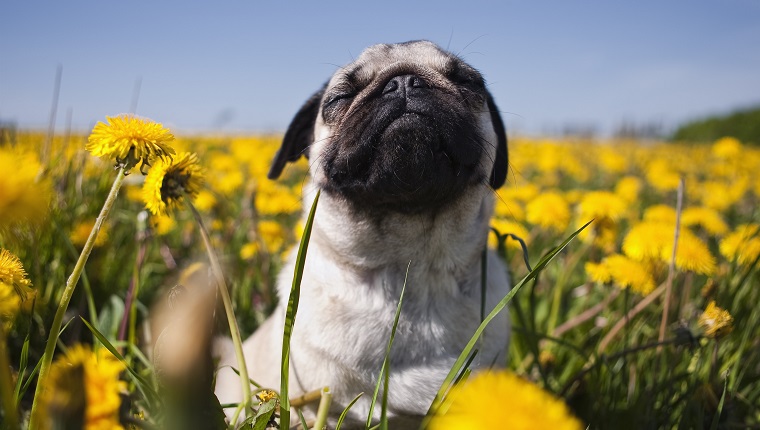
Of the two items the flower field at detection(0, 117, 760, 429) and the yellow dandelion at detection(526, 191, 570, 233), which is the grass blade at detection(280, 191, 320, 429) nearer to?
the flower field at detection(0, 117, 760, 429)

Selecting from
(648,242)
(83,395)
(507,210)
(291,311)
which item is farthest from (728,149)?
(83,395)

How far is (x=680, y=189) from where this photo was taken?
1.97m

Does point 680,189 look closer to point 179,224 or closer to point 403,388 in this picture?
point 403,388

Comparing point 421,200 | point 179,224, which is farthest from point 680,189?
point 179,224

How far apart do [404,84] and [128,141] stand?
1.19 meters

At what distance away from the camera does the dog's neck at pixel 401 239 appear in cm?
208

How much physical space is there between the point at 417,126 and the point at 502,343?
924 mm

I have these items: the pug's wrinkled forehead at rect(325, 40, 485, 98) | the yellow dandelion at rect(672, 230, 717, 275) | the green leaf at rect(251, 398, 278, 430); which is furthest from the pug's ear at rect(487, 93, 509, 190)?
the green leaf at rect(251, 398, 278, 430)

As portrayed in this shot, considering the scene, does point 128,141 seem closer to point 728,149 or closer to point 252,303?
point 252,303

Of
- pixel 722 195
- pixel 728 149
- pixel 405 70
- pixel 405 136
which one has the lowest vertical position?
pixel 405 136

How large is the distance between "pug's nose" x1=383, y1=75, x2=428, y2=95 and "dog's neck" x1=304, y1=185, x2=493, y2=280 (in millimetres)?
468

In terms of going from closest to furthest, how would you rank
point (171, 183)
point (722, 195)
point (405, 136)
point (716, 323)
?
point (171, 183), point (716, 323), point (405, 136), point (722, 195)

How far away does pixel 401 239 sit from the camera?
6.90 feet

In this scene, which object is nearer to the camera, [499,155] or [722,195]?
[499,155]
